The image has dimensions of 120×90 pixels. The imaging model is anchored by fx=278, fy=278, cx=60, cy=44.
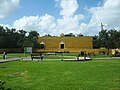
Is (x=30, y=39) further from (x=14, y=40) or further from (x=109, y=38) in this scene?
(x=109, y=38)

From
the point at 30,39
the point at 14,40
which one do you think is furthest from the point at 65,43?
the point at 14,40

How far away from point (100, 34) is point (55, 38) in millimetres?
21808

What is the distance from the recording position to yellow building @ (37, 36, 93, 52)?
A: 94750mm

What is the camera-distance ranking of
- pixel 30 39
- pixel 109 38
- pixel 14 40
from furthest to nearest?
1. pixel 14 40
2. pixel 30 39
3. pixel 109 38

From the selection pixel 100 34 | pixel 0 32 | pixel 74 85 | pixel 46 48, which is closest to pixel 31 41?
pixel 46 48

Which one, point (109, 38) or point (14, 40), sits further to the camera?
point (14, 40)

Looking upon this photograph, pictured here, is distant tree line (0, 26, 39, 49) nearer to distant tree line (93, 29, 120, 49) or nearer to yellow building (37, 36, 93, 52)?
yellow building (37, 36, 93, 52)

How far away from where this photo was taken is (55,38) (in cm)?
9875

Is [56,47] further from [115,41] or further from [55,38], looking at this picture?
[115,41]

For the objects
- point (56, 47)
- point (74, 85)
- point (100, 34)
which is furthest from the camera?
point (56, 47)

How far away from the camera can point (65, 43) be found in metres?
96.4

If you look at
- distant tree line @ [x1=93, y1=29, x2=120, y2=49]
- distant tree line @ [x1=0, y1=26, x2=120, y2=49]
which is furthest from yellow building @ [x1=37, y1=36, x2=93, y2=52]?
distant tree line @ [x1=93, y1=29, x2=120, y2=49]

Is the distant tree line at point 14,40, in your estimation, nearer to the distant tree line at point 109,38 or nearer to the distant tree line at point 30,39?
the distant tree line at point 30,39

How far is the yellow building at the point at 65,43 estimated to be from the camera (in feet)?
311
